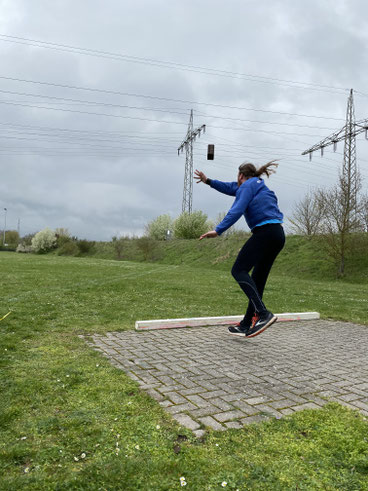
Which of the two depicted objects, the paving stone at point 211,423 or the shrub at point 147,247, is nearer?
the paving stone at point 211,423

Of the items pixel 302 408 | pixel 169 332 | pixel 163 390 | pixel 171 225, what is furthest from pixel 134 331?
pixel 171 225

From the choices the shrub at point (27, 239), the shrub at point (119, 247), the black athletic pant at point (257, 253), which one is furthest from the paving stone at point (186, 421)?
the shrub at point (27, 239)

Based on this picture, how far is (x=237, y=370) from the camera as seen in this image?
4.36 meters

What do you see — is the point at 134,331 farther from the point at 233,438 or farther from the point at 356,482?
the point at 356,482

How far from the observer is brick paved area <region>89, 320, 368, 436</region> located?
3266mm

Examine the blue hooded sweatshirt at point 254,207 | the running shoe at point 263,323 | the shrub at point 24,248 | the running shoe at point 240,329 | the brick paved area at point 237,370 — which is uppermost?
the blue hooded sweatshirt at point 254,207

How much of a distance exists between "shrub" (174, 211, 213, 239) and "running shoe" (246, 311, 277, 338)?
4975 centimetres

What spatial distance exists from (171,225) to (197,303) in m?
53.0

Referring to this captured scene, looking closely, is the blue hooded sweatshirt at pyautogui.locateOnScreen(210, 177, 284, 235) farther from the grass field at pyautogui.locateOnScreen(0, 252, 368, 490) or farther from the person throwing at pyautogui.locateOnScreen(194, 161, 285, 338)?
the grass field at pyautogui.locateOnScreen(0, 252, 368, 490)

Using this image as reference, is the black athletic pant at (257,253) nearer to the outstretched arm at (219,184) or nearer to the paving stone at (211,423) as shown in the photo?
the outstretched arm at (219,184)

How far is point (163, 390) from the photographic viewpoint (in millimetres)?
3592

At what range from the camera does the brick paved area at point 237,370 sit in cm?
327

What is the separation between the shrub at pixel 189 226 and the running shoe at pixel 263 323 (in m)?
49.8

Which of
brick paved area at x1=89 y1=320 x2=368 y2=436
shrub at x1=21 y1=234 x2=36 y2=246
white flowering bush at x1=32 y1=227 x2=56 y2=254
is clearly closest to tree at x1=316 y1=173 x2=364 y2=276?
brick paved area at x1=89 y1=320 x2=368 y2=436
